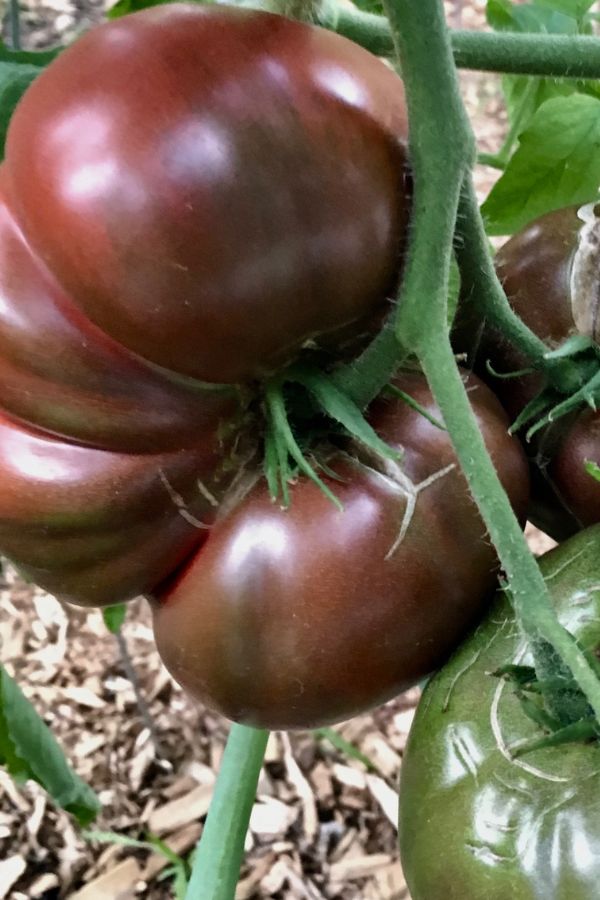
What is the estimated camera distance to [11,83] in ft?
1.65

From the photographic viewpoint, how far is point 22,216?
39 cm

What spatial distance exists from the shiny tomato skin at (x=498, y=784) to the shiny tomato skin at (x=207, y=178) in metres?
0.17

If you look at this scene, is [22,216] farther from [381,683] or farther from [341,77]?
[381,683]

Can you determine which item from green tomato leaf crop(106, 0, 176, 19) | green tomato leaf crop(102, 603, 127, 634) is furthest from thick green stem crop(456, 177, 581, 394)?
green tomato leaf crop(102, 603, 127, 634)

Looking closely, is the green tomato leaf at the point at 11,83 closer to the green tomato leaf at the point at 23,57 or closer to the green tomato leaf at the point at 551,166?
the green tomato leaf at the point at 23,57

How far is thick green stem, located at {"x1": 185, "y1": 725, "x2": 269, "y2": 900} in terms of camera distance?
63 cm

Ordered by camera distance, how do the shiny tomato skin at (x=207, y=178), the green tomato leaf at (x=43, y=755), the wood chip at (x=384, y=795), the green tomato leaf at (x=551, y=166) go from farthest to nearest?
the wood chip at (x=384, y=795), the green tomato leaf at (x=43, y=755), the green tomato leaf at (x=551, y=166), the shiny tomato skin at (x=207, y=178)

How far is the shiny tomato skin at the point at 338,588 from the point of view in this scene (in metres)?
0.43

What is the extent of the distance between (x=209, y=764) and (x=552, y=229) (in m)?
0.86

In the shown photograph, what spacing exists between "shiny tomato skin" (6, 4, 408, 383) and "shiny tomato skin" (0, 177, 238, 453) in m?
0.01

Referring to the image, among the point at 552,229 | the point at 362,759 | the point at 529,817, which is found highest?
the point at 552,229

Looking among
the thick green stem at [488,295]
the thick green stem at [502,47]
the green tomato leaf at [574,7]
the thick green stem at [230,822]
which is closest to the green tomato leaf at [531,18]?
the green tomato leaf at [574,7]

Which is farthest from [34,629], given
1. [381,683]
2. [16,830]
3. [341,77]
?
[341,77]

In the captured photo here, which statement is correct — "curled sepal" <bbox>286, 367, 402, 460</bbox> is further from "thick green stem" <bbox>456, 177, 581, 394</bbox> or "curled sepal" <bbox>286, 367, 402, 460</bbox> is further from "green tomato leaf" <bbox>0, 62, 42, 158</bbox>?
"green tomato leaf" <bbox>0, 62, 42, 158</bbox>
